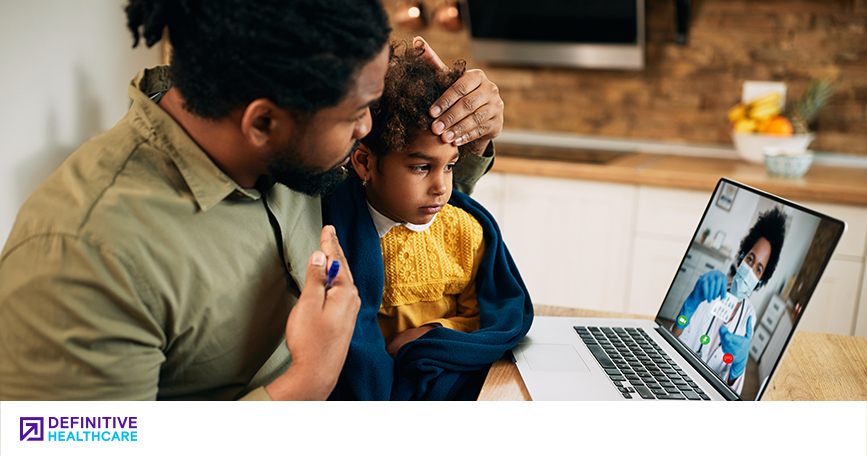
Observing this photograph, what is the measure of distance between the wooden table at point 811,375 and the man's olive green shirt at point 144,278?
323mm

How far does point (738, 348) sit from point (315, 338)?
592mm

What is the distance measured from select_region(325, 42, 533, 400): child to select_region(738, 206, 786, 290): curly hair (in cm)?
36

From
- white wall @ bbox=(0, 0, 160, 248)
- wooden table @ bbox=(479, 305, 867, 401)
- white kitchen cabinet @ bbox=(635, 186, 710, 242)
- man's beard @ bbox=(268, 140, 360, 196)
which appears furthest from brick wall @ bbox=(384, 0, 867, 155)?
man's beard @ bbox=(268, 140, 360, 196)

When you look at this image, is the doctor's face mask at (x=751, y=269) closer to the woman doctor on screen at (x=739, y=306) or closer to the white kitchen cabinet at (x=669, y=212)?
the woman doctor on screen at (x=739, y=306)

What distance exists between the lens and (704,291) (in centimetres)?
103

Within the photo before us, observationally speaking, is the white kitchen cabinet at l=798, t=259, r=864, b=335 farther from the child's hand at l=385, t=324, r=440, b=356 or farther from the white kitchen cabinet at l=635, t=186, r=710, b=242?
the child's hand at l=385, t=324, r=440, b=356

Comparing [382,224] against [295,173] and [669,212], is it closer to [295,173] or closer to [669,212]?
[295,173]

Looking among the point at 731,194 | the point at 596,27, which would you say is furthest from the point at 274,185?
the point at 596,27

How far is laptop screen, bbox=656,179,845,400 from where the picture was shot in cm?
81

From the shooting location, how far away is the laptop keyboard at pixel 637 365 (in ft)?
2.93
